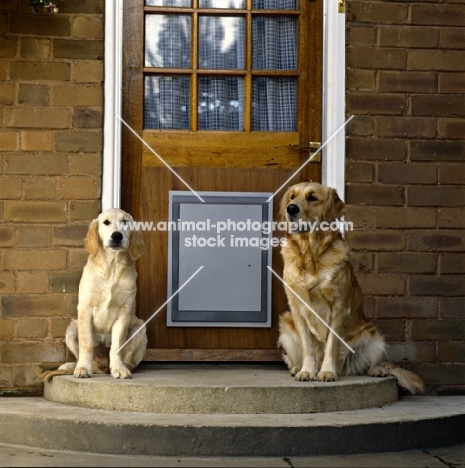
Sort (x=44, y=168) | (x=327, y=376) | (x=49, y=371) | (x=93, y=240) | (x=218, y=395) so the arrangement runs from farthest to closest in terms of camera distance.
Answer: (x=44, y=168), (x=49, y=371), (x=93, y=240), (x=327, y=376), (x=218, y=395)

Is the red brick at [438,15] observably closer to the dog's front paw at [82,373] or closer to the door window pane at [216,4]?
the door window pane at [216,4]

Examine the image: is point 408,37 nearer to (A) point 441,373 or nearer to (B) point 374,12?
(B) point 374,12

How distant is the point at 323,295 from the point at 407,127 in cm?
141

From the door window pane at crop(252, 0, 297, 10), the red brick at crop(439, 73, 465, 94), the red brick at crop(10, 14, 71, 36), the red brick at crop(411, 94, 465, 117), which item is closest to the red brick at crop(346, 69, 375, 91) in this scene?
the red brick at crop(411, 94, 465, 117)

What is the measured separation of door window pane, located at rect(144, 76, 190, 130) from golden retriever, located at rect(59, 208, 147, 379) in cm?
94

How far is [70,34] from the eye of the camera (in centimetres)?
588

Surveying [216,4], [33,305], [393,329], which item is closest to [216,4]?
[216,4]

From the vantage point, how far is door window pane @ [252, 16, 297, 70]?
20.2ft

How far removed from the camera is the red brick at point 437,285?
6.05 m

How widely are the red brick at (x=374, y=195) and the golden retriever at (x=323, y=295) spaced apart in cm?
45

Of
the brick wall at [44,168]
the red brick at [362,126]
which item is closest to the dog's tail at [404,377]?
the red brick at [362,126]

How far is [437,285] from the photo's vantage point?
6062mm

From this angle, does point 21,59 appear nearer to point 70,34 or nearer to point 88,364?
point 70,34

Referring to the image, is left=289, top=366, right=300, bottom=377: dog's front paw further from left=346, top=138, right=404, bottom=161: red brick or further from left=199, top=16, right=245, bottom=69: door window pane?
left=199, top=16, right=245, bottom=69: door window pane
